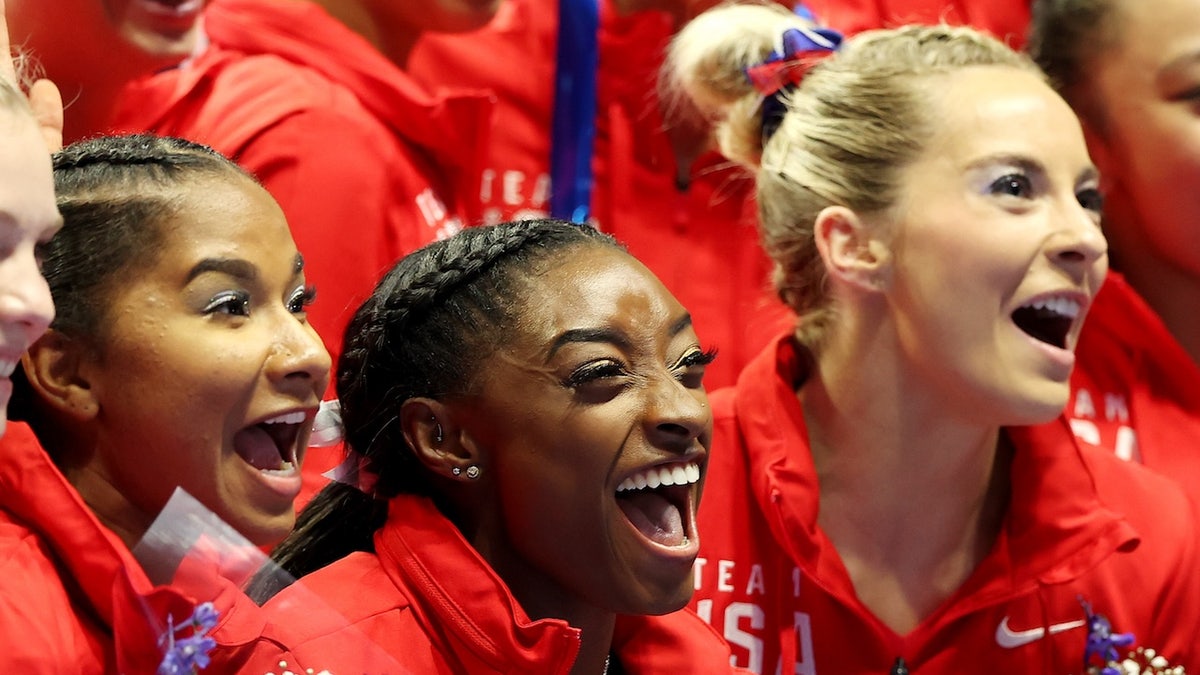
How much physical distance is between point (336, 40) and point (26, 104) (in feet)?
3.50

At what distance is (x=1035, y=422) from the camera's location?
6.57 ft

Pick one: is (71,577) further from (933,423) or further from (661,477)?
(933,423)

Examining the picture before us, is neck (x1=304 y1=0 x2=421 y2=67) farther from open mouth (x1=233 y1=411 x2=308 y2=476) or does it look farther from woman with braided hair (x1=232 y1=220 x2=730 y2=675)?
open mouth (x1=233 y1=411 x2=308 y2=476)

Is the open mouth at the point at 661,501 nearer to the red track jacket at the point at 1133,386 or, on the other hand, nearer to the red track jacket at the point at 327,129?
the red track jacket at the point at 327,129

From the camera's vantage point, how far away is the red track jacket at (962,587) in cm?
205

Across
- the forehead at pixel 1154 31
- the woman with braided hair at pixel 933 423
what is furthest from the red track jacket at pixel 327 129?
the forehead at pixel 1154 31

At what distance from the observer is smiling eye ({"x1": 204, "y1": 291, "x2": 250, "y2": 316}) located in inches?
53.3

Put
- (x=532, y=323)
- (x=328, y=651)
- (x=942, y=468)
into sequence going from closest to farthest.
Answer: (x=328, y=651)
(x=532, y=323)
(x=942, y=468)

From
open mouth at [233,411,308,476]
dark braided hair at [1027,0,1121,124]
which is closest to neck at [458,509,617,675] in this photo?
open mouth at [233,411,308,476]

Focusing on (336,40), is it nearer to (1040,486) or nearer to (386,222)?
(386,222)

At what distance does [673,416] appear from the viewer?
5.03 feet

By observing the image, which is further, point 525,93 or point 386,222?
point 525,93

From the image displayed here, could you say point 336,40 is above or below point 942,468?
above

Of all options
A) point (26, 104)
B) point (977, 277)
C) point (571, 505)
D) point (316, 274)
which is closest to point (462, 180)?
point (316, 274)
